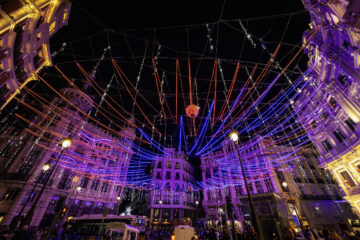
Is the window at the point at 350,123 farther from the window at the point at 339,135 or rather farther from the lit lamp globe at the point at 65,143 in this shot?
the lit lamp globe at the point at 65,143

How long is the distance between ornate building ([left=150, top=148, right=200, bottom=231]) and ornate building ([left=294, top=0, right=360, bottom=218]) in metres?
28.0

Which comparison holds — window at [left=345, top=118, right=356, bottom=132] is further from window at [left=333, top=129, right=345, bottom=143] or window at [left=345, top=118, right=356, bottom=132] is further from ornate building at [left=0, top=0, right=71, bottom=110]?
ornate building at [left=0, top=0, right=71, bottom=110]

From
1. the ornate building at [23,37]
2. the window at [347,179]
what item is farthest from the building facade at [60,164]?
the window at [347,179]

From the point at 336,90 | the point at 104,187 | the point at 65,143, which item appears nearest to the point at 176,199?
the point at 104,187

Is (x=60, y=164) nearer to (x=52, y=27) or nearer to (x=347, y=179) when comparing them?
(x=52, y=27)

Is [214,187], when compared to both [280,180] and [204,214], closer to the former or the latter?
[204,214]

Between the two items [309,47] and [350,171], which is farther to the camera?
[309,47]

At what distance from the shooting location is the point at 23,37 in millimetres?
11852

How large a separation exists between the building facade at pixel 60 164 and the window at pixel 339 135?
27640mm

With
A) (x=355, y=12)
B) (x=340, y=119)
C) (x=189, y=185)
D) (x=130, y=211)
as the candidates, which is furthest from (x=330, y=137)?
(x=130, y=211)

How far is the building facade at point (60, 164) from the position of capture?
2039 centimetres

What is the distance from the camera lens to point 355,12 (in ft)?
28.0

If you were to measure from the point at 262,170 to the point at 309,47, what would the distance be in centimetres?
2391

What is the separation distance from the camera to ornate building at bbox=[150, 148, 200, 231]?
3531 cm
